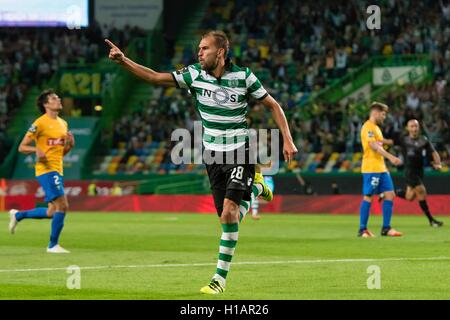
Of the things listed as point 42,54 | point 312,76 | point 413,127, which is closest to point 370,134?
point 413,127

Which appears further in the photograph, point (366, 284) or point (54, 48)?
point (54, 48)

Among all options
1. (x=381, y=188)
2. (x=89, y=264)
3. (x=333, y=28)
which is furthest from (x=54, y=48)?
(x=89, y=264)

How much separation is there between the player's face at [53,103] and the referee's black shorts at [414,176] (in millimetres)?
10683

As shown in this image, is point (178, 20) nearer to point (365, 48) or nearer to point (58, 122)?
point (365, 48)

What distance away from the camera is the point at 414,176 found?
25625mm

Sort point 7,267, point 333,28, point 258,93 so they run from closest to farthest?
point 258,93 < point 7,267 < point 333,28

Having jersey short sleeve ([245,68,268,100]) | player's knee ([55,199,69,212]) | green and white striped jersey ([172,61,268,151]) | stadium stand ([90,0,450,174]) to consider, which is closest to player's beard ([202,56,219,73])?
green and white striped jersey ([172,61,268,151])

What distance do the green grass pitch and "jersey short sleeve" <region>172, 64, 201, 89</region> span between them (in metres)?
2.10

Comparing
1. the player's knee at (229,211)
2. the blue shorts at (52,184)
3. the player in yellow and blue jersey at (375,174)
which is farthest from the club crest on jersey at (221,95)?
the player in yellow and blue jersey at (375,174)

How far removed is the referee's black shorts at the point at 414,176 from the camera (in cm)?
2559

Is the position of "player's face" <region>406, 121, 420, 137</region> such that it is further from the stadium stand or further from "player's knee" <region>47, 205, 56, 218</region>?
the stadium stand

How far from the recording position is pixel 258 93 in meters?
11.2

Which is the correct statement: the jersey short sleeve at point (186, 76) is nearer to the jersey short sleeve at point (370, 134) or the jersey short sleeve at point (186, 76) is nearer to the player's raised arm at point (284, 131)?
the player's raised arm at point (284, 131)
